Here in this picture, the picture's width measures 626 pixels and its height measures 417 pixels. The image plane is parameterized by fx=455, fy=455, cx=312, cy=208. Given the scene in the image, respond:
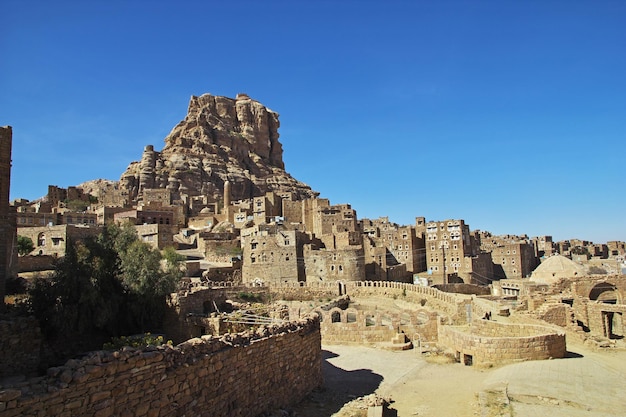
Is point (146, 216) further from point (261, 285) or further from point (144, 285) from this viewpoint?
point (144, 285)

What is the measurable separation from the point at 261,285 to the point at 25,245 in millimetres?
18828

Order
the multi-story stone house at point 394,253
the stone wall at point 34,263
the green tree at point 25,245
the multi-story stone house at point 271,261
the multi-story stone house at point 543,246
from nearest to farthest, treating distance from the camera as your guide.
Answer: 1. the stone wall at point 34,263
2. the green tree at point 25,245
3. the multi-story stone house at point 271,261
4. the multi-story stone house at point 394,253
5. the multi-story stone house at point 543,246

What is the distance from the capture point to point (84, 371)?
673 cm

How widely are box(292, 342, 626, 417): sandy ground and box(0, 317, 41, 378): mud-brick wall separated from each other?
717 centimetres

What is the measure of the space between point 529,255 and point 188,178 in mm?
57902

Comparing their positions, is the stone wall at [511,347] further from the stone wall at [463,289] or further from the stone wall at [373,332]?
the stone wall at [463,289]

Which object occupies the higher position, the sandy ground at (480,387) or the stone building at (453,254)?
the stone building at (453,254)

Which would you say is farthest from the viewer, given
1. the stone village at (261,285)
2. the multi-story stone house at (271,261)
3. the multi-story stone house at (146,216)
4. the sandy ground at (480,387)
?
the multi-story stone house at (146,216)

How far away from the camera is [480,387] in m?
13.5

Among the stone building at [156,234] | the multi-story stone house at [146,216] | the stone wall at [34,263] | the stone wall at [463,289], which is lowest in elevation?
the stone wall at [463,289]

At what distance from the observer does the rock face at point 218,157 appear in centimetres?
7969

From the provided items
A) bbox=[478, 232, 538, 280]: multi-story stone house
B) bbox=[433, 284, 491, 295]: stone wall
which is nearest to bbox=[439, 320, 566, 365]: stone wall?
bbox=[433, 284, 491, 295]: stone wall

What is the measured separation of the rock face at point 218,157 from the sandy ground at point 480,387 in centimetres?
6211

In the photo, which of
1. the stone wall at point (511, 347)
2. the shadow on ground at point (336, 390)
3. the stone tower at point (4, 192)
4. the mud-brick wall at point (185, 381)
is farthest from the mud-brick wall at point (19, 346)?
the stone wall at point (511, 347)
